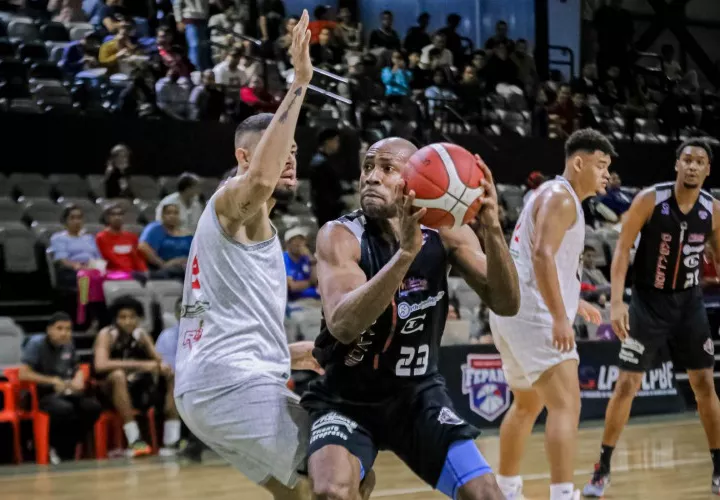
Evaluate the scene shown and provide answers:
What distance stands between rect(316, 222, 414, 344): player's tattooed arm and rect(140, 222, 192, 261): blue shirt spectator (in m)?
6.69

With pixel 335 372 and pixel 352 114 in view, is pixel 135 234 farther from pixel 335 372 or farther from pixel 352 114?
pixel 335 372

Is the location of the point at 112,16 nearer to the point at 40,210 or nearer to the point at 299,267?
the point at 40,210

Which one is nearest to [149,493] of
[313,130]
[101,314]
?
[101,314]

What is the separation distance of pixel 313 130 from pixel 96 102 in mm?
2714

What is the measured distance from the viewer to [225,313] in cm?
375

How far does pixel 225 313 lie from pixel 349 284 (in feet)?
1.46

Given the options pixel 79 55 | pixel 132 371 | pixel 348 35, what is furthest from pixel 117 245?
pixel 348 35

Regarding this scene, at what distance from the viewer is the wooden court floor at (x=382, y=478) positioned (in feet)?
22.9

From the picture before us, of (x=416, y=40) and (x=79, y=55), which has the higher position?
(x=79, y=55)

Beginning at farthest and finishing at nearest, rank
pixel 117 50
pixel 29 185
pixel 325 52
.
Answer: pixel 325 52 → pixel 117 50 → pixel 29 185

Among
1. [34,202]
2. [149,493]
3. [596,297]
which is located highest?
[34,202]

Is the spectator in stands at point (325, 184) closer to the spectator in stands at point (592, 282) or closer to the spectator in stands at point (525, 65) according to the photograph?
the spectator in stands at point (592, 282)

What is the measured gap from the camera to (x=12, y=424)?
8484 millimetres

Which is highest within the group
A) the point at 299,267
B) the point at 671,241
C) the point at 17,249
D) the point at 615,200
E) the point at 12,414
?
the point at 671,241
